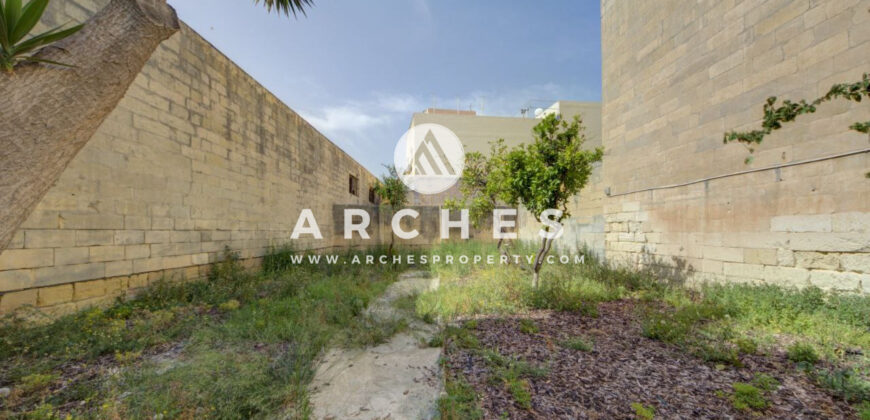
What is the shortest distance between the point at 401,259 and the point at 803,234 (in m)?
7.31

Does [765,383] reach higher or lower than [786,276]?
lower

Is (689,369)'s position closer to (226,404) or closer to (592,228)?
(226,404)

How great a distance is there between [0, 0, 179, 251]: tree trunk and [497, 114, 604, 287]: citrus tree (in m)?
3.69

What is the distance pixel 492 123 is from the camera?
1873cm

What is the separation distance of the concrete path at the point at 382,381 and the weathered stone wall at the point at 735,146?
161 inches

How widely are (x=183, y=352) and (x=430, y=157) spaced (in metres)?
15.1

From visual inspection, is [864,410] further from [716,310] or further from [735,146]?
[735,146]

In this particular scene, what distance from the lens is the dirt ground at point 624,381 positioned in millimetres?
1825

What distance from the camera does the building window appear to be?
445 inches

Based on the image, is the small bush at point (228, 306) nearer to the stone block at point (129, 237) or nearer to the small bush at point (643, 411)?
the stone block at point (129, 237)

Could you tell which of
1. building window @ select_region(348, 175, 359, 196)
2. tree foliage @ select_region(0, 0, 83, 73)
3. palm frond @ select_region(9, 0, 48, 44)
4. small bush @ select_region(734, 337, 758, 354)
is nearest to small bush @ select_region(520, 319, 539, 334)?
small bush @ select_region(734, 337, 758, 354)

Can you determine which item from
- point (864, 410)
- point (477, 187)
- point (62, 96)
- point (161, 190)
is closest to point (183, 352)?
point (62, 96)

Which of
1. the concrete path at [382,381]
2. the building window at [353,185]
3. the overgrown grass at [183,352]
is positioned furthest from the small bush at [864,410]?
the building window at [353,185]

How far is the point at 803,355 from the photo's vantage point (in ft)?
7.88
